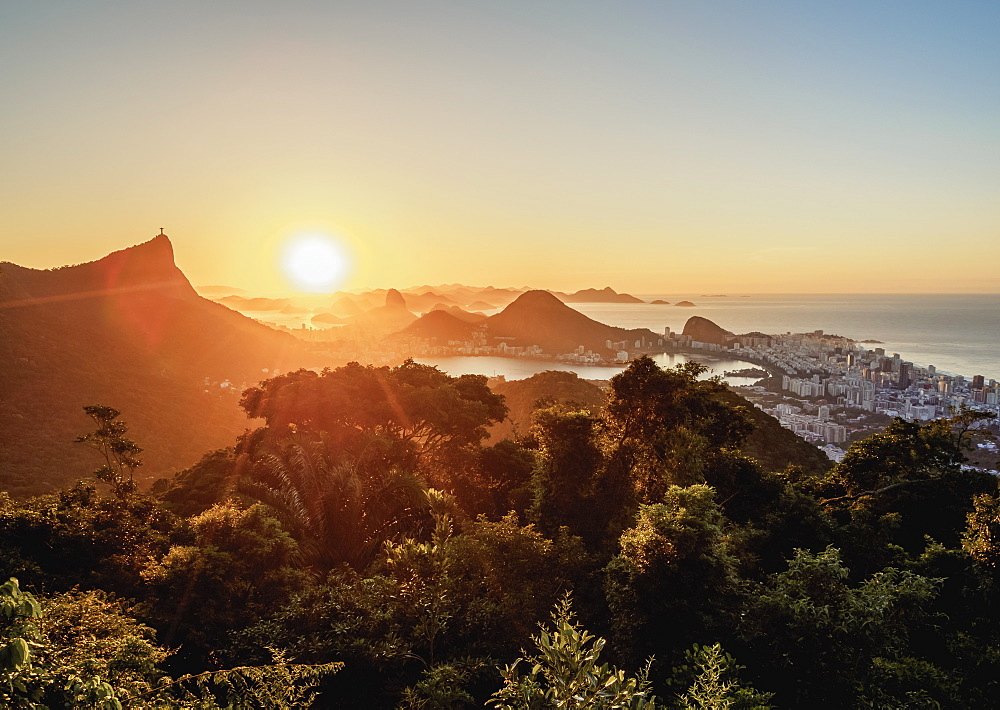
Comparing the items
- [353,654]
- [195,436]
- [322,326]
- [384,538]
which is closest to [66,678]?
[353,654]

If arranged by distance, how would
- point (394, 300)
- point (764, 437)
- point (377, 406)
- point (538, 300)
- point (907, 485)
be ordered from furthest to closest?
point (394, 300) → point (538, 300) → point (764, 437) → point (377, 406) → point (907, 485)

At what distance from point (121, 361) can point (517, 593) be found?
38.4 metres

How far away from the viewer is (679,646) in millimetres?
5281

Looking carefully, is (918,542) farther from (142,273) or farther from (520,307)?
(520,307)

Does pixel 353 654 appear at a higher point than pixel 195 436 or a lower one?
higher

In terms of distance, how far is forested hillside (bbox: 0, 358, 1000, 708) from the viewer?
3.74 metres

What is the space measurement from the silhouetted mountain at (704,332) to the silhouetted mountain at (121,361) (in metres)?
57.6

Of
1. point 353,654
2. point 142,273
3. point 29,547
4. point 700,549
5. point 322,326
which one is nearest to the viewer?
point 353,654

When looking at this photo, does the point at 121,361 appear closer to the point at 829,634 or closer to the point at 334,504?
the point at 334,504

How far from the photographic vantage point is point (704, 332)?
75.3 m

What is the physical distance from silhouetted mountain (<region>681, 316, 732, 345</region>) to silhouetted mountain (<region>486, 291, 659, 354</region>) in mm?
6918

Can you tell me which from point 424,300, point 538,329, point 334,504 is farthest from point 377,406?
point 424,300

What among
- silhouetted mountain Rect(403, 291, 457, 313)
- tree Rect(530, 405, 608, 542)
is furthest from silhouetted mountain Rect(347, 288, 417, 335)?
tree Rect(530, 405, 608, 542)

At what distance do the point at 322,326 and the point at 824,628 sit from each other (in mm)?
71231
